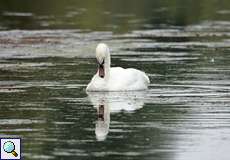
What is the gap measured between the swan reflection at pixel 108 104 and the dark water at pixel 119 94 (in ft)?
0.06

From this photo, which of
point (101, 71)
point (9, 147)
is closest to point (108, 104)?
point (101, 71)

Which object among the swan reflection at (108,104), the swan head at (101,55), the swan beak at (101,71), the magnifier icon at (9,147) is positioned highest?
the swan head at (101,55)

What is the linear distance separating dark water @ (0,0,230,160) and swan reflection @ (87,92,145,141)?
0.02 m

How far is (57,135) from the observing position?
52.3ft

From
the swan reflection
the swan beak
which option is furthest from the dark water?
the swan beak

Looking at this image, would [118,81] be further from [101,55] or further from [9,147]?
[9,147]

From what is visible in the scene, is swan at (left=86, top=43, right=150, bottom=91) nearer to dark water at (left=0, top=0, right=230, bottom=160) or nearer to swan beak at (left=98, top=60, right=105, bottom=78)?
swan beak at (left=98, top=60, right=105, bottom=78)

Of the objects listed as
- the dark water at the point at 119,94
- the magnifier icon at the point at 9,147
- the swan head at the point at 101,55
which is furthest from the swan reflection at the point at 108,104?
the magnifier icon at the point at 9,147

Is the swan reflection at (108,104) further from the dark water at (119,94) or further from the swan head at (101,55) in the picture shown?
the swan head at (101,55)

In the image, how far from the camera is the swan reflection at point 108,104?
55.4ft

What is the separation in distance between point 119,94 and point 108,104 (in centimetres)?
166

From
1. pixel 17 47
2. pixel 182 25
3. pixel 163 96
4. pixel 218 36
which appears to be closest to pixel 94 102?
pixel 163 96

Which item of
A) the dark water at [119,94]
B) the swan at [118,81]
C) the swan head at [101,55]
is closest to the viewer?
the dark water at [119,94]

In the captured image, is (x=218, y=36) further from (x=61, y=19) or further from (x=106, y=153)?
(x=106, y=153)
